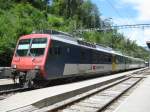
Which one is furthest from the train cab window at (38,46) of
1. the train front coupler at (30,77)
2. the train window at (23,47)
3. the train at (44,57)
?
the train front coupler at (30,77)

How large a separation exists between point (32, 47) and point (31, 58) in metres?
0.84

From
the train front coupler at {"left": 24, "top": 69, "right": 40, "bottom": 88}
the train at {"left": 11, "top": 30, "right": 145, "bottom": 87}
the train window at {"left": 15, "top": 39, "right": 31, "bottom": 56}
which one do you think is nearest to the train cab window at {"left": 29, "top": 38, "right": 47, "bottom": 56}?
the train at {"left": 11, "top": 30, "right": 145, "bottom": 87}

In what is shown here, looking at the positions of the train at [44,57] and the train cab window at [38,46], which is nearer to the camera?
the train at [44,57]

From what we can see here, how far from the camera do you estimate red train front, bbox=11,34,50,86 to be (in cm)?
2166

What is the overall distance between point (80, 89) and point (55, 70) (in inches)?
134

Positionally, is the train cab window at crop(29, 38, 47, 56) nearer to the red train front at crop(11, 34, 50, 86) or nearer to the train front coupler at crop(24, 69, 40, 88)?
the red train front at crop(11, 34, 50, 86)

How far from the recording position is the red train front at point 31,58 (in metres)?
21.7

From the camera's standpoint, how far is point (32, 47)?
23.1 metres

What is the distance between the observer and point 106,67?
4106cm

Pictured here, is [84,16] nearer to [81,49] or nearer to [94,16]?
[94,16]

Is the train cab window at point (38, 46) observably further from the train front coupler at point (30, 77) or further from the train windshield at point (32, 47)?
the train front coupler at point (30, 77)

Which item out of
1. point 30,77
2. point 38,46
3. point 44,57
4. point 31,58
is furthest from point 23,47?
point 30,77

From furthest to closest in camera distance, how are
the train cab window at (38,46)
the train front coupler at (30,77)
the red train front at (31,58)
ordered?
the train cab window at (38,46) → the red train front at (31,58) → the train front coupler at (30,77)

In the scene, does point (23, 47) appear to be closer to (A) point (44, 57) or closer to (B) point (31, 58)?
(B) point (31, 58)
